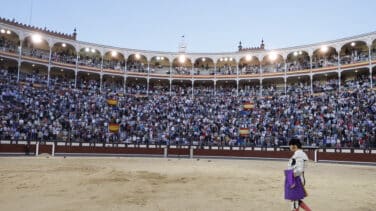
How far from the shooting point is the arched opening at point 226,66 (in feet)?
141

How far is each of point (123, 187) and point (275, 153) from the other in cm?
2031

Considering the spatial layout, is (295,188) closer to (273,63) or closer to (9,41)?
(273,63)

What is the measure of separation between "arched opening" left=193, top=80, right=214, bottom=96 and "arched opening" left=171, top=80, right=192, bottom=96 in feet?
2.89

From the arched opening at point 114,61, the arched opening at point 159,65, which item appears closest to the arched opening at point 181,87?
the arched opening at point 159,65

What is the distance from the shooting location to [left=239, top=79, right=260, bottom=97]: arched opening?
3997 cm

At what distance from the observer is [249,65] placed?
4406 cm

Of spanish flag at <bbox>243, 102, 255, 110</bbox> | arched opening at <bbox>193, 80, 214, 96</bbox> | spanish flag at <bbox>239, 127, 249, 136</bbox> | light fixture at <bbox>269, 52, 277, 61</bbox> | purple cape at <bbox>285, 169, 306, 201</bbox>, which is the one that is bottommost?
purple cape at <bbox>285, 169, 306, 201</bbox>

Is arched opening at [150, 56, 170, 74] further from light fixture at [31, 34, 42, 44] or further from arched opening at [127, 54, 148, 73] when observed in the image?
light fixture at [31, 34, 42, 44]

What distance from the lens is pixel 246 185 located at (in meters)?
9.88

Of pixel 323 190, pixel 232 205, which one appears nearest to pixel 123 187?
pixel 232 205

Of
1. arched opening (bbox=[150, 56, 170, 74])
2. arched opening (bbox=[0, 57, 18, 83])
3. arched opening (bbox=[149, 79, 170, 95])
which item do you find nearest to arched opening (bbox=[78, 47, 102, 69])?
arched opening (bbox=[0, 57, 18, 83])

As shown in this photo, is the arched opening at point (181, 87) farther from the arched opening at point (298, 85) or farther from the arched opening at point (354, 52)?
the arched opening at point (354, 52)

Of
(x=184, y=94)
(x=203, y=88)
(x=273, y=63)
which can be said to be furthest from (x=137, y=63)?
(x=273, y=63)

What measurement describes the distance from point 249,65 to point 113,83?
2019 cm
